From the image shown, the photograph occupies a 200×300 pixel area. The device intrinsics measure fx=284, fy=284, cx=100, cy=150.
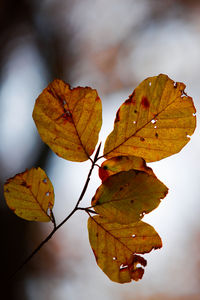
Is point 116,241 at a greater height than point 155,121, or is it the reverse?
point 155,121

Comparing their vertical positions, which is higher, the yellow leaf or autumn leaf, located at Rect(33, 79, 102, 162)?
autumn leaf, located at Rect(33, 79, 102, 162)

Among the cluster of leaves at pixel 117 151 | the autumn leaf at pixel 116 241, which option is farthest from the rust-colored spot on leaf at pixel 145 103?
the autumn leaf at pixel 116 241

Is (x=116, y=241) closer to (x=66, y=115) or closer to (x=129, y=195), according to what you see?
(x=129, y=195)

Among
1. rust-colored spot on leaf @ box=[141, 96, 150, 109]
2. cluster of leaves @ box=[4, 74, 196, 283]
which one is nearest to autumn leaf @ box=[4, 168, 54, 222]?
Answer: cluster of leaves @ box=[4, 74, 196, 283]

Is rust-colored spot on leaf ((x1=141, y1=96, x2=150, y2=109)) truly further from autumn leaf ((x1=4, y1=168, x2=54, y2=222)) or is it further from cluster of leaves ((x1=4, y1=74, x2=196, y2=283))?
autumn leaf ((x1=4, y1=168, x2=54, y2=222))

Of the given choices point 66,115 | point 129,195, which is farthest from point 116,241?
point 66,115

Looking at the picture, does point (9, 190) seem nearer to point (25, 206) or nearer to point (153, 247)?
point (25, 206)
